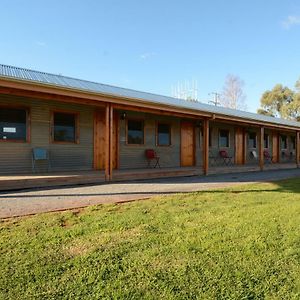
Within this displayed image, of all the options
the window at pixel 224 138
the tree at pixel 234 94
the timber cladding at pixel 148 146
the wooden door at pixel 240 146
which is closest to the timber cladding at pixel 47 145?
the timber cladding at pixel 148 146

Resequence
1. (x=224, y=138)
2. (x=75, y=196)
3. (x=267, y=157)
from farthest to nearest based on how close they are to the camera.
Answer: (x=267, y=157), (x=224, y=138), (x=75, y=196)

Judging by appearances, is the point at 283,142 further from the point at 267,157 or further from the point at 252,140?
the point at 252,140

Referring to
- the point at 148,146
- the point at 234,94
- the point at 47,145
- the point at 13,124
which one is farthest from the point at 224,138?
the point at 234,94

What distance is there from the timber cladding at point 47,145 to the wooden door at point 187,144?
4698mm

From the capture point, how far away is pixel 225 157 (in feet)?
49.5

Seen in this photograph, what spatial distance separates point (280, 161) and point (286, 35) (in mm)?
7946

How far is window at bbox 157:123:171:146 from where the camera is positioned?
1249 cm

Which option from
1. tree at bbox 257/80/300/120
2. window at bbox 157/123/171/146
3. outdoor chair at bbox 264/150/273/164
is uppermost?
tree at bbox 257/80/300/120

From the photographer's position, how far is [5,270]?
2.81 metres

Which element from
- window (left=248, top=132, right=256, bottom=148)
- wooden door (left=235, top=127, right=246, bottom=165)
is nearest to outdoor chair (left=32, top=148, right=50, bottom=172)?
wooden door (left=235, top=127, right=246, bottom=165)

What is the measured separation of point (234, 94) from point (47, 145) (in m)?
38.5

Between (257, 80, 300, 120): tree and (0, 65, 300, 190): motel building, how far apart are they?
101 ft

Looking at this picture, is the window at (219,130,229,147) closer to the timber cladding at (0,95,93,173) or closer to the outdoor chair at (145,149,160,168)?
the outdoor chair at (145,149,160,168)

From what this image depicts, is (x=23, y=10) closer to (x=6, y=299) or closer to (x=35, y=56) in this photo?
(x=35, y=56)
